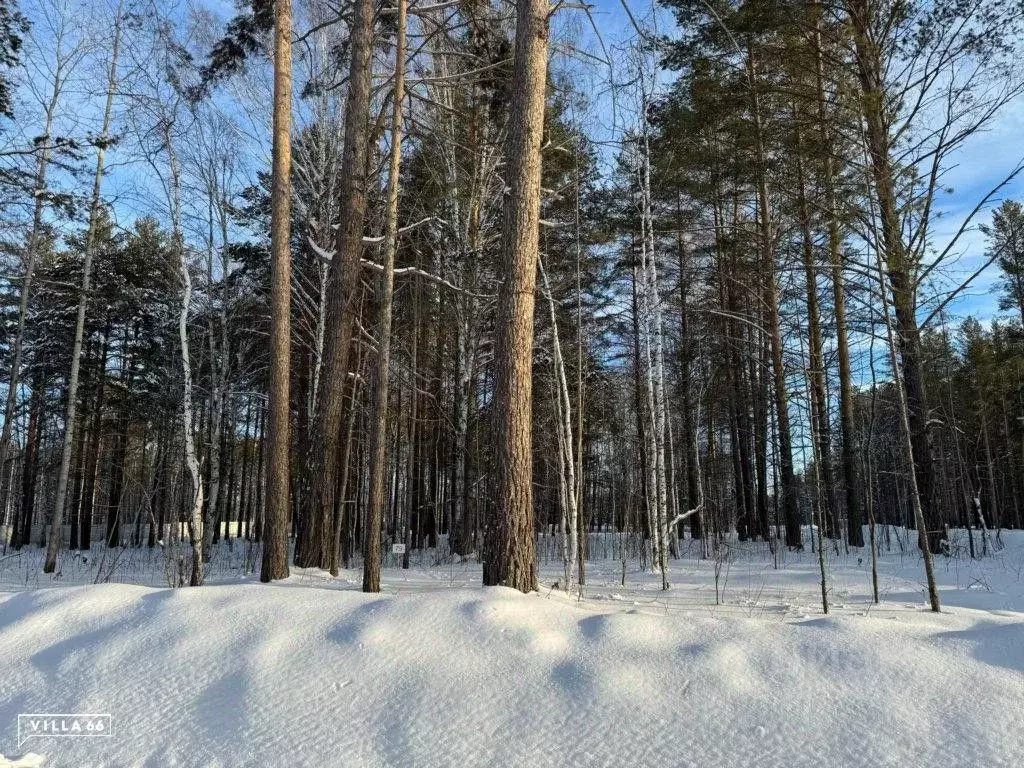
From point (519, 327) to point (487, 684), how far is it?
123 inches

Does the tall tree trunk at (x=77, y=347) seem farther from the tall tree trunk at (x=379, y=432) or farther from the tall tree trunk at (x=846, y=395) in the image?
the tall tree trunk at (x=846, y=395)

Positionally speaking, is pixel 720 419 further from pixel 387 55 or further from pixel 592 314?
pixel 387 55

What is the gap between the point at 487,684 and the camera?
243cm

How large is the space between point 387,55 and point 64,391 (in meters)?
17.2

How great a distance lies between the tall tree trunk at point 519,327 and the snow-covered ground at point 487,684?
1396 millimetres

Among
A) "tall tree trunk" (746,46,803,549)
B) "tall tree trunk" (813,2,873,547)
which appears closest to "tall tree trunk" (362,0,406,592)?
"tall tree trunk" (813,2,873,547)

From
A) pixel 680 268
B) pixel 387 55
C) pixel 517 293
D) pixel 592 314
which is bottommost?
pixel 517 293

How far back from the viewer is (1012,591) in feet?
20.3

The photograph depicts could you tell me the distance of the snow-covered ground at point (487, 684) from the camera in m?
2.00

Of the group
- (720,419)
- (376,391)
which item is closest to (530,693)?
(376,391)

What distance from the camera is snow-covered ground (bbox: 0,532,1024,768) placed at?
2.00 metres

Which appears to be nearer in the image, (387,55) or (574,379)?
(387,55)

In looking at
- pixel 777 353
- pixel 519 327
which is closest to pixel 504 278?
pixel 519 327

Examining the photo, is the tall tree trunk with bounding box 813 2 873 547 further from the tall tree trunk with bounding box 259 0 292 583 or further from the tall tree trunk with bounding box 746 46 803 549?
the tall tree trunk with bounding box 259 0 292 583
